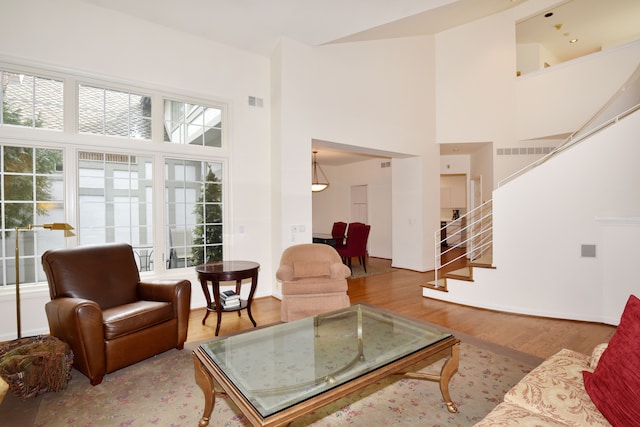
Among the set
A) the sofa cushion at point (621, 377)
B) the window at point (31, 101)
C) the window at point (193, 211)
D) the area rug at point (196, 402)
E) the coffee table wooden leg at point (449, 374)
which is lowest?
the area rug at point (196, 402)

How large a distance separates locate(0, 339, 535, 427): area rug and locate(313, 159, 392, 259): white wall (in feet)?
18.8

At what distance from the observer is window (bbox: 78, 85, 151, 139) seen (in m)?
3.47

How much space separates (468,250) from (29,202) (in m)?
7.42

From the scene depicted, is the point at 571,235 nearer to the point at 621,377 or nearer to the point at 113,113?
the point at 621,377

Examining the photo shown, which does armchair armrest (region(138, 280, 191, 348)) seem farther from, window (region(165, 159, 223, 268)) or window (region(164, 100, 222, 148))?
window (region(164, 100, 222, 148))

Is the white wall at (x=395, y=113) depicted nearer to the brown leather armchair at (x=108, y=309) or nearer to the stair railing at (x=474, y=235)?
the stair railing at (x=474, y=235)

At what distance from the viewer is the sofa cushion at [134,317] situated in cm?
236

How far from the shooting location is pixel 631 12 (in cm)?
628

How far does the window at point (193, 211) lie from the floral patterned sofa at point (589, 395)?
148 inches

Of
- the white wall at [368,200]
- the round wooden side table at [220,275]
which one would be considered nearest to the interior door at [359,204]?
the white wall at [368,200]

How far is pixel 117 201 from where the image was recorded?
3660 mm

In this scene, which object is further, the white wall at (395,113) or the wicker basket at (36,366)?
the white wall at (395,113)

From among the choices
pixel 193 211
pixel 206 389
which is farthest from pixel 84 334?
pixel 193 211

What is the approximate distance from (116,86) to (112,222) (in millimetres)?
1586
